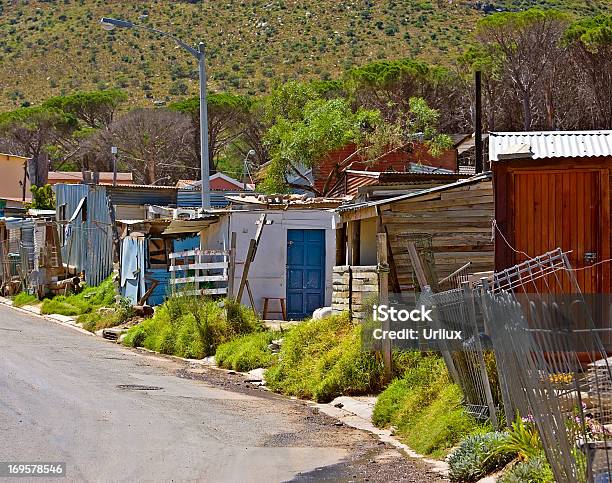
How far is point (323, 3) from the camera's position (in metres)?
80.2

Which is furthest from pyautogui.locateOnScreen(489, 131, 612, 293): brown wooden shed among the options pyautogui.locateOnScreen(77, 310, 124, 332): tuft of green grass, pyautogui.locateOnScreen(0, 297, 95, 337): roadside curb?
pyautogui.locateOnScreen(0, 297, 95, 337): roadside curb

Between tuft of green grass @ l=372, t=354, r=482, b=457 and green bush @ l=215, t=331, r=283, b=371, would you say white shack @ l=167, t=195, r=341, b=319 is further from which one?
tuft of green grass @ l=372, t=354, r=482, b=457

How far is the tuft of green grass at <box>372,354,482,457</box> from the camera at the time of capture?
1063 cm

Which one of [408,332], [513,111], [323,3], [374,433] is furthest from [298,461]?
[323,3]

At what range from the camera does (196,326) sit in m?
20.5

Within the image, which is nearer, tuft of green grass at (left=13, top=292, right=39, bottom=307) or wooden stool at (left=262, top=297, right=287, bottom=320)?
wooden stool at (left=262, top=297, right=287, bottom=320)

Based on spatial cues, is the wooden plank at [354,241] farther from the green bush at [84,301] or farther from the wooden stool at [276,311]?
the green bush at [84,301]

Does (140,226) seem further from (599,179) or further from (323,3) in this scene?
(323,3)

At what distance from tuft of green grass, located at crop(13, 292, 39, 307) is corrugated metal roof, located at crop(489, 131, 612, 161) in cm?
2308

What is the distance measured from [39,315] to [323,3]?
54.4m

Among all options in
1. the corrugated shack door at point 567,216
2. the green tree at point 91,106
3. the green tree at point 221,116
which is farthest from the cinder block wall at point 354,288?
the green tree at point 91,106

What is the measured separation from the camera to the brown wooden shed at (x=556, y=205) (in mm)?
13039

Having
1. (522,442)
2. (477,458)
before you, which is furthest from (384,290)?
(522,442)

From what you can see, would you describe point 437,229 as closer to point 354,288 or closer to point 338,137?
point 354,288
